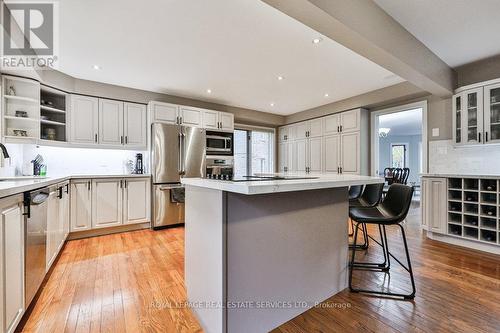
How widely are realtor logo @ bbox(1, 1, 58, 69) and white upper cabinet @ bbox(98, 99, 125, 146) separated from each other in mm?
899

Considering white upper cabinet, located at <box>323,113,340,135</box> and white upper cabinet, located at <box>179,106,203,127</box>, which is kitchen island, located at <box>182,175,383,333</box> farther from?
white upper cabinet, located at <box>323,113,340,135</box>

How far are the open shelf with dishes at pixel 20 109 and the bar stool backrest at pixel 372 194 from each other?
414cm

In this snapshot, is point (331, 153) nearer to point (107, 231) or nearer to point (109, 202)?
point (109, 202)

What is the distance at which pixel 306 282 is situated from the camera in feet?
5.15

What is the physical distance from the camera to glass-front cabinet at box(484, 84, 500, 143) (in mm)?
2660

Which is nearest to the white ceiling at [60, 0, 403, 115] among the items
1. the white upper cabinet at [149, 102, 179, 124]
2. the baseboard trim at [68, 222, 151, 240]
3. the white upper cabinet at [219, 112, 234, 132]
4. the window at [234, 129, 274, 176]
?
the white upper cabinet at [149, 102, 179, 124]

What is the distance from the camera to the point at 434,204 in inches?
119

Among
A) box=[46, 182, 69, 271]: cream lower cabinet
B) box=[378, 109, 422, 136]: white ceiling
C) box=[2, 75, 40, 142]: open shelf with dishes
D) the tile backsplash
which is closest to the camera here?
box=[46, 182, 69, 271]: cream lower cabinet

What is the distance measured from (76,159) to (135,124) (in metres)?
1.03

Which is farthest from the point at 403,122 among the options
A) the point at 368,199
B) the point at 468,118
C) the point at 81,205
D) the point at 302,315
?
the point at 81,205

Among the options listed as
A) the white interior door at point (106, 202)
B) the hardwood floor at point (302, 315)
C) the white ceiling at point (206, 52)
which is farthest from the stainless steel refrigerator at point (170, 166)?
the hardwood floor at point (302, 315)

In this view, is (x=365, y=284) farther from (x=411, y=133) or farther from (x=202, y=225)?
(x=411, y=133)

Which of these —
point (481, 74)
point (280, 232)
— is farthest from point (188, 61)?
point (481, 74)

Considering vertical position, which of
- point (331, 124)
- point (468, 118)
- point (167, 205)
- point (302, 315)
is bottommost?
point (302, 315)
